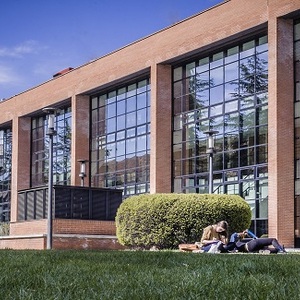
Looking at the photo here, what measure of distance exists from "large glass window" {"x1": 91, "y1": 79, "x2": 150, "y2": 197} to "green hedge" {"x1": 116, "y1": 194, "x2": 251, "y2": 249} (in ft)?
51.5

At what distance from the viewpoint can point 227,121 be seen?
32.7 metres

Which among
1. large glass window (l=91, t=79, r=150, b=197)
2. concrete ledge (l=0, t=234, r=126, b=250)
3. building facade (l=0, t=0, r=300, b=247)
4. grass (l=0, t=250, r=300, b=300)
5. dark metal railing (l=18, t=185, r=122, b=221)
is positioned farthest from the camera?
large glass window (l=91, t=79, r=150, b=197)

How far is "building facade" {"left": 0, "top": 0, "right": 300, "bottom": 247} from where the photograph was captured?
28391 mm

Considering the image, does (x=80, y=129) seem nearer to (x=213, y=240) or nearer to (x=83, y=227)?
(x=83, y=227)

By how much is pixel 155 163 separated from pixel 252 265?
2790 centimetres

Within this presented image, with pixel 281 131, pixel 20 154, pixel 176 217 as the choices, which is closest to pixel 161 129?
pixel 281 131

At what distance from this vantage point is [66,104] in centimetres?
4550

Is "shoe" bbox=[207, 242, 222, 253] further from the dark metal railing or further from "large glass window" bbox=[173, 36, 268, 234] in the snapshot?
"large glass window" bbox=[173, 36, 268, 234]

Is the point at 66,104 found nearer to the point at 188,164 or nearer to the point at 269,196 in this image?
the point at 188,164

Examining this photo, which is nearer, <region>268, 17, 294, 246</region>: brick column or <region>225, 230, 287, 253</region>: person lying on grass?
<region>225, 230, 287, 253</region>: person lying on grass

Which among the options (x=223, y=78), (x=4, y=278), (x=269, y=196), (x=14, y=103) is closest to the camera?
(x=4, y=278)

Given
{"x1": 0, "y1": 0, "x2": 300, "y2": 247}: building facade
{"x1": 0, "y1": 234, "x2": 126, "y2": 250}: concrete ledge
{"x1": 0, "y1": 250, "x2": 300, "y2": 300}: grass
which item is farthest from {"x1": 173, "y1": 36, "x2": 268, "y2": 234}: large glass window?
{"x1": 0, "y1": 250, "x2": 300, "y2": 300}: grass

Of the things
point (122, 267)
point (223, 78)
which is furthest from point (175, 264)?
point (223, 78)

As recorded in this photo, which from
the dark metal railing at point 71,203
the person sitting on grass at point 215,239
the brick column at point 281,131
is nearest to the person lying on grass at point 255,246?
the person sitting on grass at point 215,239
